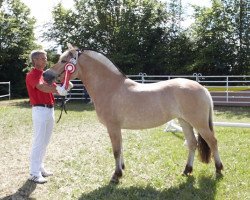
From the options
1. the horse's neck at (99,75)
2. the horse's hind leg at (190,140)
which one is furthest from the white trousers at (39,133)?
the horse's hind leg at (190,140)

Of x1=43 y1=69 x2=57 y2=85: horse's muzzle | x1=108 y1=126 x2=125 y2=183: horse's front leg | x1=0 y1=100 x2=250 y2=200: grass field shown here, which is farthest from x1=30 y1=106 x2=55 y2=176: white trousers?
x1=108 y1=126 x2=125 y2=183: horse's front leg

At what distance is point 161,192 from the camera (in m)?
4.95

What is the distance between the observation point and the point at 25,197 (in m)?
4.88

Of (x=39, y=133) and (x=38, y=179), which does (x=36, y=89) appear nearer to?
(x=39, y=133)

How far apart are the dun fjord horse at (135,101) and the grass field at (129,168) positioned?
35cm

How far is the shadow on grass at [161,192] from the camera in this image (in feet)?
15.5

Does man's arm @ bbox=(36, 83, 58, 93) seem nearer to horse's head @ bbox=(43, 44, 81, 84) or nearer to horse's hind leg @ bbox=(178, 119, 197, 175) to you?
horse's head @ bbox=(43, 44, 81, 84)

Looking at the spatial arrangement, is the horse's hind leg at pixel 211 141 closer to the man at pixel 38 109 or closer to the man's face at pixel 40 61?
the man at pixel 38 109

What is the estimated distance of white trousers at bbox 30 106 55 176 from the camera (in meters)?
5.37

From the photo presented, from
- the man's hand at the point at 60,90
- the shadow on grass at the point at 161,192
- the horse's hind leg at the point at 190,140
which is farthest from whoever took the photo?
the horse's hind leg at the point at 190,140

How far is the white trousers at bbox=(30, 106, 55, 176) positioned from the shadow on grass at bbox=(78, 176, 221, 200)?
0.97m

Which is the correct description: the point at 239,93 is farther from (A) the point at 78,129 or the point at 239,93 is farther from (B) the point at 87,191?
(B) the point at 87,191

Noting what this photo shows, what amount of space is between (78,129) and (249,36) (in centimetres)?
1417

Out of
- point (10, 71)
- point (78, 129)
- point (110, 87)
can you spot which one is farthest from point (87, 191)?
point (10, 71)
